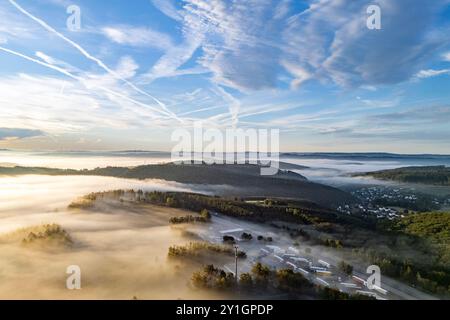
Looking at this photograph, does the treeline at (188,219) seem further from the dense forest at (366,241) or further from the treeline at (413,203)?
the treeline at (413,203)

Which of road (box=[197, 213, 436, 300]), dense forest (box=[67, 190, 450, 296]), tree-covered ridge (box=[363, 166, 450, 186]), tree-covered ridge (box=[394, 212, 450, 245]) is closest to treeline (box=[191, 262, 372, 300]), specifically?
road (box=[197, 213, 436, 300])

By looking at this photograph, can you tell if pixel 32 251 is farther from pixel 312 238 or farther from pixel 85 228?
pixel 312 238

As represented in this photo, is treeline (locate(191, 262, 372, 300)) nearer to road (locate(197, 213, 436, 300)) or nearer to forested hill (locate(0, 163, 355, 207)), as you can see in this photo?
road (locate(197, 213, 436, 300))

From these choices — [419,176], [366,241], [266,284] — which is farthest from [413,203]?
[266,284]

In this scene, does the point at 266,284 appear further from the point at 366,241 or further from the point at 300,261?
the point at 366,241

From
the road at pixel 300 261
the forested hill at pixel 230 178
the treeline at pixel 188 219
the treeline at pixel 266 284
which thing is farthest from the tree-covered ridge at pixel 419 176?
the treeline at pixel 266 284

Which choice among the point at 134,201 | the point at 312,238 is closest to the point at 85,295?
the point at 312,238

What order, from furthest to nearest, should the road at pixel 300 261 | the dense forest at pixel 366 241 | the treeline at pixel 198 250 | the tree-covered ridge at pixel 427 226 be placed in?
1. the tree-covered ridge at pixel 427 226
2. the dense forest at pixel 366 241
3. the treeline at pixel 198 250
4. the road at pixel 300 261

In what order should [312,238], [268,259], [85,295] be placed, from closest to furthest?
[85,295] < [268,259] < [312,238]
